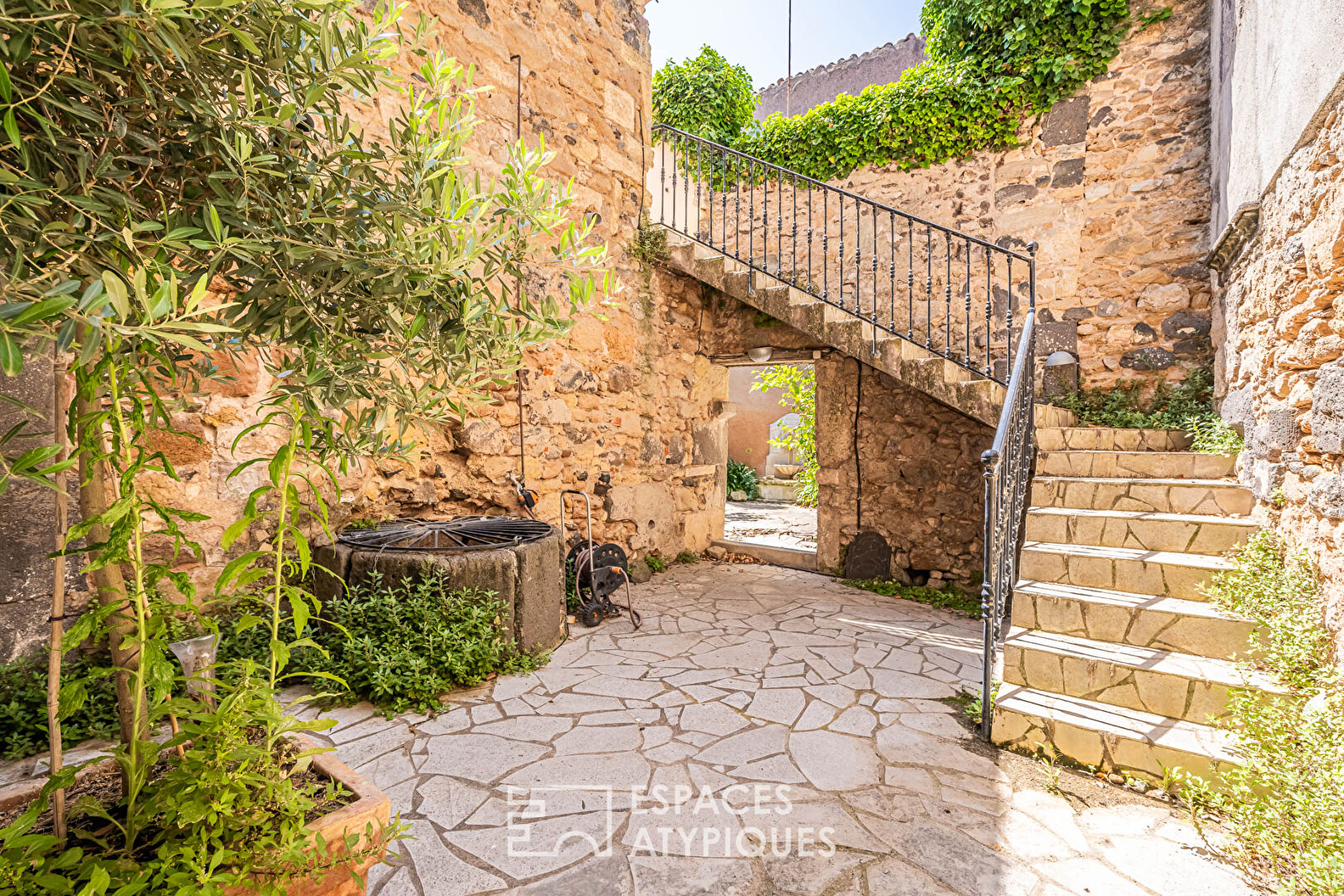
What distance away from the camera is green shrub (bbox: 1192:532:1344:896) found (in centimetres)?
168

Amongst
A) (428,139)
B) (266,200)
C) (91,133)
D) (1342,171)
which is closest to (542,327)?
(428,139)

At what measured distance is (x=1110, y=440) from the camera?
166 inches

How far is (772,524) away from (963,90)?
5405mm

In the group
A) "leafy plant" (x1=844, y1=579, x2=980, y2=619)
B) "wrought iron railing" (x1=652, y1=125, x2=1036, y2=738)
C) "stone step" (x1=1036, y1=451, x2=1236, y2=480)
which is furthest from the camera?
"leafy plant" (x1=844, y1=579, x2=980, y2=619)

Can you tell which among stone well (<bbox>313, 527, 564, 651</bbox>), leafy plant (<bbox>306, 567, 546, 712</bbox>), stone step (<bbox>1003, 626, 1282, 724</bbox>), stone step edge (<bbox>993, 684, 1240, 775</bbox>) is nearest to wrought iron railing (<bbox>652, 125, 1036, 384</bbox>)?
stone step (<bbox>1003, 626, 1282, 724</bbox>)

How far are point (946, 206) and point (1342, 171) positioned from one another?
3707 mm

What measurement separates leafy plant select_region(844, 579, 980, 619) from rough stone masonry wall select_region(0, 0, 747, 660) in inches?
70.8

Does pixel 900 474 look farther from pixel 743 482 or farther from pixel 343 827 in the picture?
pixel 743 482

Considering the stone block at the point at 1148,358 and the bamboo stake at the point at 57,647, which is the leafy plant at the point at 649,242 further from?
the bamboo stake at the point at 57,647

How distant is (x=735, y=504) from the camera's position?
11.3m

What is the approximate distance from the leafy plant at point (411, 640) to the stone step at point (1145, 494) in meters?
3.26

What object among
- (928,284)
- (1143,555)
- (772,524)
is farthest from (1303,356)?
(772,524)

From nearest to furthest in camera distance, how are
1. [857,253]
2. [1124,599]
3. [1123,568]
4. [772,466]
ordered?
[1124,599]
[1123,568]
[857,253]
[772,466]

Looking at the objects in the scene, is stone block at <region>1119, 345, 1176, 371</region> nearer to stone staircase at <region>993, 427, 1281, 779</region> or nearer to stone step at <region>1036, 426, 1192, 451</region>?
stone step at <region>1036, 426, 1192, 451</region>
